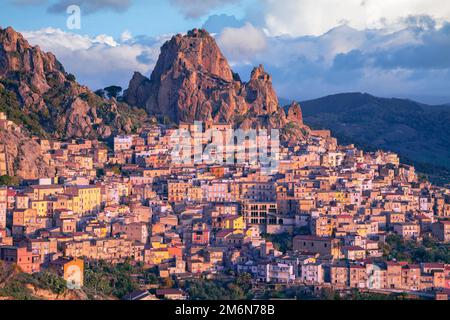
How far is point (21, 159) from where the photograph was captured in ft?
127

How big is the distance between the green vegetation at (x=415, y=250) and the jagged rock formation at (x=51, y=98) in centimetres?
1692

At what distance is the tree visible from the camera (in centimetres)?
5506

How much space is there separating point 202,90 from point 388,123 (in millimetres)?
26133

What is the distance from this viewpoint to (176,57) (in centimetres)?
5278

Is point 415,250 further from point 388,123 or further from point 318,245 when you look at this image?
point 388,123

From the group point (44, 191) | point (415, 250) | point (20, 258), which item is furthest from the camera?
point (44, 191)

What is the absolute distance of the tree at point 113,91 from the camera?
5506 cm

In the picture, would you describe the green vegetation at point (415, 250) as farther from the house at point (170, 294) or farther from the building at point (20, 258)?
the building at point (20, 258)

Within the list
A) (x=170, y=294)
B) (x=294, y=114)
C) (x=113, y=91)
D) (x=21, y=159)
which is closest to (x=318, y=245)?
(x=170, y=294)

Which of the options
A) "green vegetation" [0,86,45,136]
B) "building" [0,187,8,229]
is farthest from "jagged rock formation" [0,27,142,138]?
"building" [0,187,8,229]

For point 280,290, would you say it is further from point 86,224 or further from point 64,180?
point 64,180

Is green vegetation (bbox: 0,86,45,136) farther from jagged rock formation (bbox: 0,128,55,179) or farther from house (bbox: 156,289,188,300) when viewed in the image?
house (bbox: 156,289,188,300)

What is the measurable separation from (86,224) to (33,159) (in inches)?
254

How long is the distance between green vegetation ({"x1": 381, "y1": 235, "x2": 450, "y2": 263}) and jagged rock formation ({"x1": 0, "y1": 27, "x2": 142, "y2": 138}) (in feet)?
55.5
